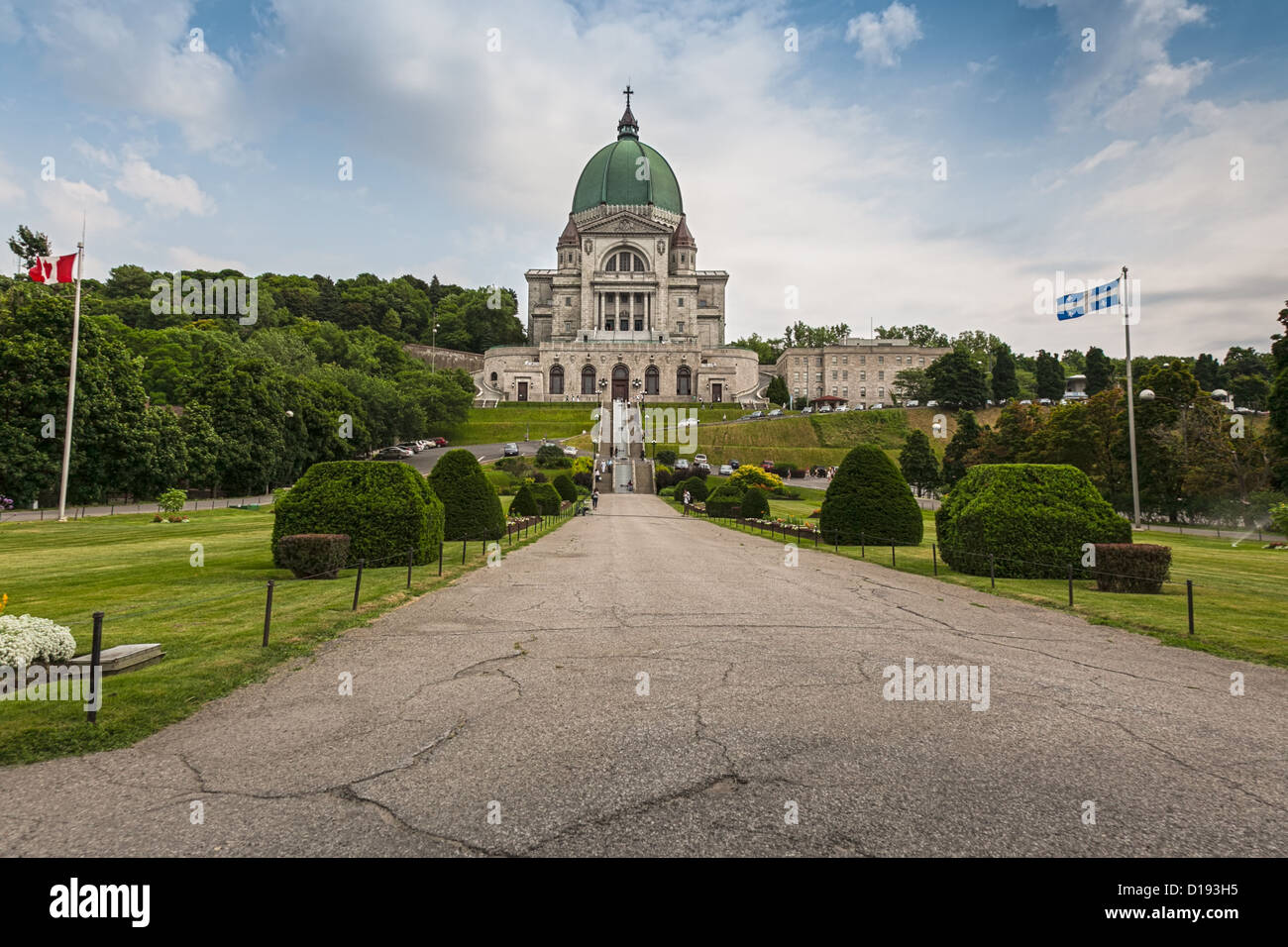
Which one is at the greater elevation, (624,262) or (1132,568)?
(624,262)

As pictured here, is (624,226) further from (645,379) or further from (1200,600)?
(1200,600)

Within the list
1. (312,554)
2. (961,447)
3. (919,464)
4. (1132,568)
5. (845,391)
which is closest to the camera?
(1132,568)

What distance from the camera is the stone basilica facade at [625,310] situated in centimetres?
10944

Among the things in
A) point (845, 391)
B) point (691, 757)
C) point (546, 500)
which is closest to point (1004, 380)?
point (845, 391)

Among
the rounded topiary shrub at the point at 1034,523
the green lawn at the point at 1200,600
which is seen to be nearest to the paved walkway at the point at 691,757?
the green lawn at the point at 1200,600

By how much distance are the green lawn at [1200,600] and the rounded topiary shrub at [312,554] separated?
41.5 ft

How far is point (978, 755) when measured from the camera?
5168mm

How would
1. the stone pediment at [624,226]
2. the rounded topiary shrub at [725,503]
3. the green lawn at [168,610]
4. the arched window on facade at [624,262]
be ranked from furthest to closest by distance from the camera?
the arched window on facade at [624,262], the stone pediment at [624,226], the rounded topiary shrub at [725,503], the green lawn at [168,610]

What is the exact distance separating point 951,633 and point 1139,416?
3978cm

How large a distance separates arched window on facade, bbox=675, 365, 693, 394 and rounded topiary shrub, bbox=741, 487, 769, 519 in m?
76.8

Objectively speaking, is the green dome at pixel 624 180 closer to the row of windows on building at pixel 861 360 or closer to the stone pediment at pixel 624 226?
the stone pediment at pixel 624 226

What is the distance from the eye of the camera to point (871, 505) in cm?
2198

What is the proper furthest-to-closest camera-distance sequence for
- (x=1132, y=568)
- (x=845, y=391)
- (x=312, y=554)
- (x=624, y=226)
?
(x=845, y=391) → (x=624, y=226) → (x=312, y=554) → (x=1132, y=568)

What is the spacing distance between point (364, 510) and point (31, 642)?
8.47 m
